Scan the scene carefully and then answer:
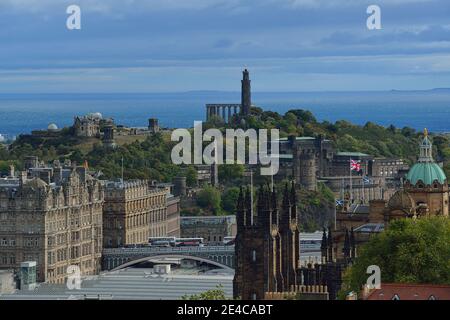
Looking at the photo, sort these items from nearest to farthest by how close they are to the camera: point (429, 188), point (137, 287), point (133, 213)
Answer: point (429, 188) < point (137, 287) < point (133, 213)

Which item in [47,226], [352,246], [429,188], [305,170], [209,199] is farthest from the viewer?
[305,170]

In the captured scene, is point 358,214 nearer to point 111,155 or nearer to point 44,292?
point 44,292

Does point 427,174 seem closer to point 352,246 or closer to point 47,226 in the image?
point 352,246

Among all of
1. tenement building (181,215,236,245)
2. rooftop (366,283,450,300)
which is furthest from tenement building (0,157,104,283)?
rooftop (366,283,450,300)

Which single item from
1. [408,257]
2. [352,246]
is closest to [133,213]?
[352,246]

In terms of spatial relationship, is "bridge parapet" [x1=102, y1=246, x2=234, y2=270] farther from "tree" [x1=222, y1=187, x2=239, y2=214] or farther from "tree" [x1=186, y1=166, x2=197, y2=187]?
"tree" [x1=186, y1=166, x2=197, y2=187]

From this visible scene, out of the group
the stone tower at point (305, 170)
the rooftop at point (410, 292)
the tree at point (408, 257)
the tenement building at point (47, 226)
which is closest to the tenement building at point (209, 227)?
the tenement building at point (47, 226)

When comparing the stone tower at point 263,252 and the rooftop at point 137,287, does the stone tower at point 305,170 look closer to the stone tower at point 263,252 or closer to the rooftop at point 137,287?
the rooftop at point 137,287

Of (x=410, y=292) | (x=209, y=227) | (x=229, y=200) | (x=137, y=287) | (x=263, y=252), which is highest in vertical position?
(x=410, y=292)
